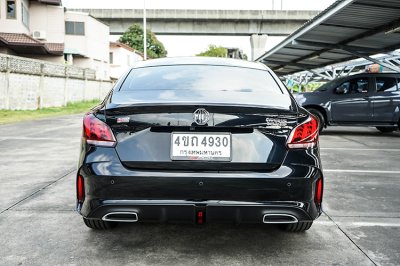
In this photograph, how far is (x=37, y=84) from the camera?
72.9ft

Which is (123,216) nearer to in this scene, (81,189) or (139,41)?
(81,189)

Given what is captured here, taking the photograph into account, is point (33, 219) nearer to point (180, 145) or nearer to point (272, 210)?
point (180, 145)

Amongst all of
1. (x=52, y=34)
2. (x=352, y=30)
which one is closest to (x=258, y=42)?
(x=52, y=34)

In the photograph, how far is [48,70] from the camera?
23.7 meters

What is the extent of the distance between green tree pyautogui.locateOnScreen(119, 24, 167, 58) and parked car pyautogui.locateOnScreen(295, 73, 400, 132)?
48.1 meters

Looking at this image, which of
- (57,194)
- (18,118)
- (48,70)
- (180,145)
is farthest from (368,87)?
(48,70)

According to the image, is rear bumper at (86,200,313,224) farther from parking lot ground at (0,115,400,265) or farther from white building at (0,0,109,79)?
white building at (0,0,109,79)

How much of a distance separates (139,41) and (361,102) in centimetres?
5540

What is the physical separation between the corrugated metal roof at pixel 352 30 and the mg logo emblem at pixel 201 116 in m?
8.10

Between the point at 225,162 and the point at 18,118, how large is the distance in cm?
1562

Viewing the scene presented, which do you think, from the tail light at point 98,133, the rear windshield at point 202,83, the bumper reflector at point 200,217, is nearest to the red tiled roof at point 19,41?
the rear windshield at point 202,83

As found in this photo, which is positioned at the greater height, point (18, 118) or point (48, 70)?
point (48, 70)

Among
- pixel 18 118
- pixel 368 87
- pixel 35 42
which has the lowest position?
pixel 18 118

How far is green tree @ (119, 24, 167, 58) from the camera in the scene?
61778 millimetres
